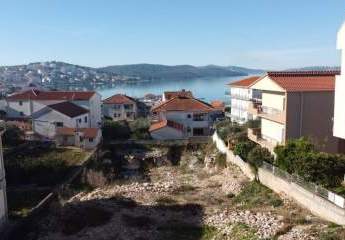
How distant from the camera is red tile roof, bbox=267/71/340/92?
28.2 m

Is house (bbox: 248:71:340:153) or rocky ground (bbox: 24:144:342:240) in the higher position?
house (bbox: 248:71:340:153)

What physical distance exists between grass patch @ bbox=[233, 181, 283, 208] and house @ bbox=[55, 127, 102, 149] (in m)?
22.2

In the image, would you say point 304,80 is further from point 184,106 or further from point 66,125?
point 66,125

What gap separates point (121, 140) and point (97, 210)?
24.0m

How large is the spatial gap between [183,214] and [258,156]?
680 centimetres

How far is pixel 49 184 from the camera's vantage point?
32312mm

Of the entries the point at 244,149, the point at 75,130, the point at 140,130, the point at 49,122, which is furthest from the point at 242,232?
the point at 49,122

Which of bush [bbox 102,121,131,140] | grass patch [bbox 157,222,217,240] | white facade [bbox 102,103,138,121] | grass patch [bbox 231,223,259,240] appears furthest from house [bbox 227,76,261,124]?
grass patch [bbox 231,223,259,240]

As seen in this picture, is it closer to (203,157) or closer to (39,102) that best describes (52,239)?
(203,157)

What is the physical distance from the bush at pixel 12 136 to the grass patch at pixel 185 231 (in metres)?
29.1

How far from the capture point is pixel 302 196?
21.6 metres

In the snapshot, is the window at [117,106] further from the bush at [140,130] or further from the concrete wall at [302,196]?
the concrete wall at [302,196]

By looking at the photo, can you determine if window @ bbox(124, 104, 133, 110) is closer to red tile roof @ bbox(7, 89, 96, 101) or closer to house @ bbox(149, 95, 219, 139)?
red tile roof @ bbox(7, 89, 96, 101)

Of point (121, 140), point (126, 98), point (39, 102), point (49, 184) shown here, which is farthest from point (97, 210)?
point (126, 98)
